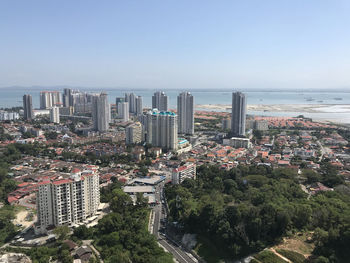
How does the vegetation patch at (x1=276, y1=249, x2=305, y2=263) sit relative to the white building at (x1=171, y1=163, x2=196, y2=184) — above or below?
below

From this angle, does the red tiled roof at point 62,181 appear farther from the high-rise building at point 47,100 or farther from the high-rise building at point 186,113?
the high-rise building at point 47,100

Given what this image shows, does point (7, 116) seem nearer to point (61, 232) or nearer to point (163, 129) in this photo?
point (163, 129)

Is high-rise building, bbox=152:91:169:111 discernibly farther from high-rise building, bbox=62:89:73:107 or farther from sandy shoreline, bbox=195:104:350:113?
sandy shoreline, bbox=195:104:350:113

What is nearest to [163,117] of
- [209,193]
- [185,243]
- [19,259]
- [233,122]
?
[233,122]

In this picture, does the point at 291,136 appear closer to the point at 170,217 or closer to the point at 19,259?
the point at 170,217

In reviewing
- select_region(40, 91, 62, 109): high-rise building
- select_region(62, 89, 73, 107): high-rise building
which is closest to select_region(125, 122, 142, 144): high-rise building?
select_region(62, 89, 73, 107): high-rise building

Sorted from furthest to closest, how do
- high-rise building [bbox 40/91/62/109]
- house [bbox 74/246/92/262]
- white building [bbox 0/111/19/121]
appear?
high-rise building [bbox 40/91/62/109] < white building [bbox 0/111/19/121] < house [bbox 74/246/92/262]
